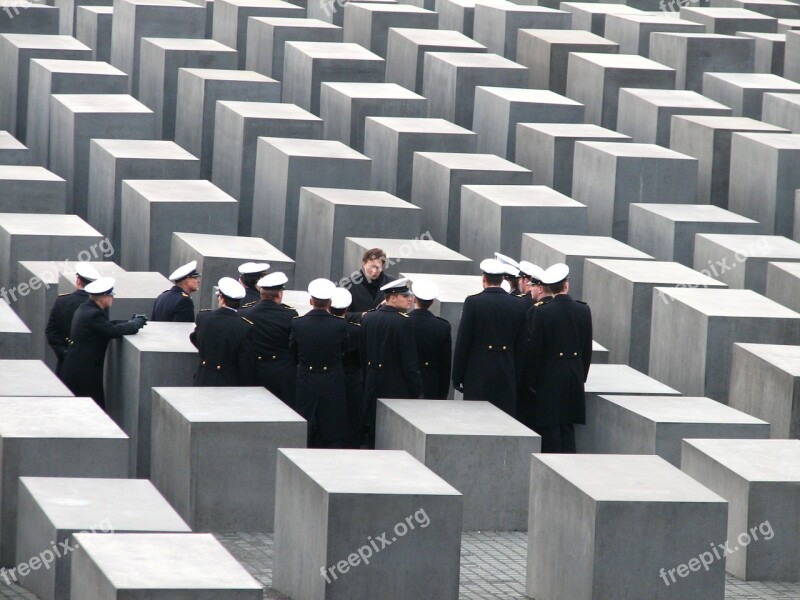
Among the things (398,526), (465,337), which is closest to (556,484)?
(398,526)

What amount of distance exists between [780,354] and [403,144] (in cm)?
719

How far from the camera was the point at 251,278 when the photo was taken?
467 inches

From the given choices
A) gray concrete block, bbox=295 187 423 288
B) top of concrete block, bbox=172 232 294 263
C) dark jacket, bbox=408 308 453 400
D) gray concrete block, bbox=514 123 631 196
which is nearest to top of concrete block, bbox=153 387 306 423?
dark jacket, bbox=408 308 453 400

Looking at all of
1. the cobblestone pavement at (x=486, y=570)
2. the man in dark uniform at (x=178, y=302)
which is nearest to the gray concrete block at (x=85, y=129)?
the man in dark uniform at (x=178, y=302)

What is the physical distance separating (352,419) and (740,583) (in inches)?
127

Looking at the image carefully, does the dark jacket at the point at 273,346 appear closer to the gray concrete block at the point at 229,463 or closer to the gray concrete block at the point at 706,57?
the gray concrete block at the point at 229,463

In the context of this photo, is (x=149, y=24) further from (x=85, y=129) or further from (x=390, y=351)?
(x=390, y=351)

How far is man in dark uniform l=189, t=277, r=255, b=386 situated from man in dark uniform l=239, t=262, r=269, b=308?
0.56m

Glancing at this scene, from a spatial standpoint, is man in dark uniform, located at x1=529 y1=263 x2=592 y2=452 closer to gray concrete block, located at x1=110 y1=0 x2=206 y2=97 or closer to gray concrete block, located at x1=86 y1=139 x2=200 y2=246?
gray concrete block, located at x1=86 y1=139 x2=200 y2=246

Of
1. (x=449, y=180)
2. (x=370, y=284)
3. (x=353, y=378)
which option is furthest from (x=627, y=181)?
(x=353, y=378)

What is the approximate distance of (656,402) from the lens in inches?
436

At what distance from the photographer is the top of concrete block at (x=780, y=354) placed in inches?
442

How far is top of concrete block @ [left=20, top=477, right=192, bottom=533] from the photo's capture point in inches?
298

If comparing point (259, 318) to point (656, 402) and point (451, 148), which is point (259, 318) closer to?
point (656, 402)
